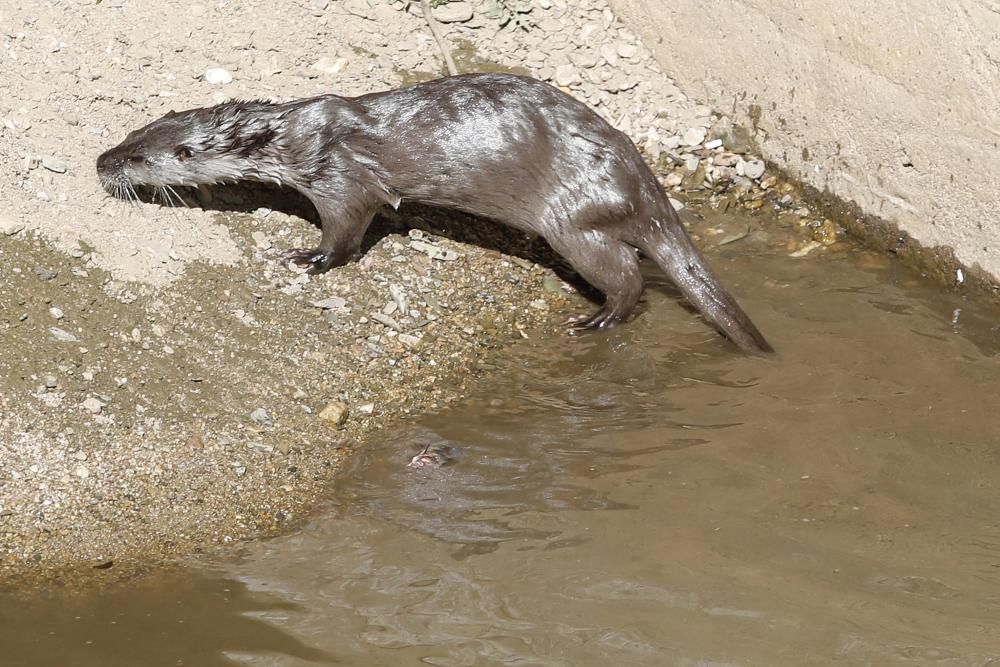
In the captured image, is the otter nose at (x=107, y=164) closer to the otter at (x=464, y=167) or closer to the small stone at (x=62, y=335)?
the otter at (x=464, y=167)

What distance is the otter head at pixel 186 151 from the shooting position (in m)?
3.63

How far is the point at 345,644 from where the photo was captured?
2354 millimetres

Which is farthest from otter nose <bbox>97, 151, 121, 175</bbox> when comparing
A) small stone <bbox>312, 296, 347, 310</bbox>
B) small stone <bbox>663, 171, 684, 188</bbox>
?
small stone <bbox>663, 171, 684, 188</bbox>

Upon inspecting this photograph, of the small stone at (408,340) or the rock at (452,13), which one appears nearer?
the small stone at (408,340)

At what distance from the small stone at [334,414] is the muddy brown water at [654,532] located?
144mm

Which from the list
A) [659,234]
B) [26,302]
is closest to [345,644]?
[26,302]

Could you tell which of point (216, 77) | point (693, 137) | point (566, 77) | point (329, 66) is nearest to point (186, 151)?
point (216, 77)

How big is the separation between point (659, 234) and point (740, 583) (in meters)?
1.38

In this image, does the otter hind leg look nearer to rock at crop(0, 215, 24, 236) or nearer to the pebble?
the pebble

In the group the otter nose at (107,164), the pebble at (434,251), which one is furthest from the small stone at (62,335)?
the pebble at (434,251)

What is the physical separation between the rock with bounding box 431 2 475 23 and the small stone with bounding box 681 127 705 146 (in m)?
0.94

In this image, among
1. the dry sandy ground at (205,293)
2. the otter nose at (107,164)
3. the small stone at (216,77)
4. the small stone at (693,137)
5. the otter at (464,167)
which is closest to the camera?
the dry sandy ground at (205,293)

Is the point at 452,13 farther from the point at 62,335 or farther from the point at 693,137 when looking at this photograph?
the point at 62,335

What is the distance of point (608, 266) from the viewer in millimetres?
3545
